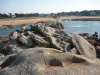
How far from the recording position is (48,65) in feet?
34.4

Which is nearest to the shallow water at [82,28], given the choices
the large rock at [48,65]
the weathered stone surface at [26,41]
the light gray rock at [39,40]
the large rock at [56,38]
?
the large rock at [56,38]

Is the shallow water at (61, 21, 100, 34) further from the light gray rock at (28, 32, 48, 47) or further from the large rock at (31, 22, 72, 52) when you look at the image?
the light gray rock at (28, 32, 48, 47)

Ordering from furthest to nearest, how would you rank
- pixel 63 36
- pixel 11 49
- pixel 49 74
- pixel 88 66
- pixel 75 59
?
pixel 63 36, pixel 11 49, pixel 75 59, pixel 88 66, pixel 49 74

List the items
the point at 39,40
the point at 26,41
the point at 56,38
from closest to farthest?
1. the point at 39,40
2. the point at 26,41
3. the point at 56,38

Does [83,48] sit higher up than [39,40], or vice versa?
[39,40]

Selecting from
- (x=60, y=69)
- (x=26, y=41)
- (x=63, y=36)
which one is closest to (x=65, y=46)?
(x=63, y=36)

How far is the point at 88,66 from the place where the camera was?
403 inches

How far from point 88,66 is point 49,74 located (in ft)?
6.42

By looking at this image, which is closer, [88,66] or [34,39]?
[88,66]

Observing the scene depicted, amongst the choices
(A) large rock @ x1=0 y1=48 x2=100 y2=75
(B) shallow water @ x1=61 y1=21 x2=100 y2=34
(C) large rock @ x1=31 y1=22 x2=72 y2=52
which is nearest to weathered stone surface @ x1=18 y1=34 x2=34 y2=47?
(C) large rock @ x1=31 y1=22 x2=72 y2=52

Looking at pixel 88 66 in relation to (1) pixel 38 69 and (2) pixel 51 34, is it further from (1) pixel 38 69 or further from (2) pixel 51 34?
(2) pixel 51 34

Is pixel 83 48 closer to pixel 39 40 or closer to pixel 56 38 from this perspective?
pixel 56 38

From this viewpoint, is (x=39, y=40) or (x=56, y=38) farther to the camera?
(x=56, y=38)

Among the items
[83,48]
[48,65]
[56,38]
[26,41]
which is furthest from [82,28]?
[48,65]
